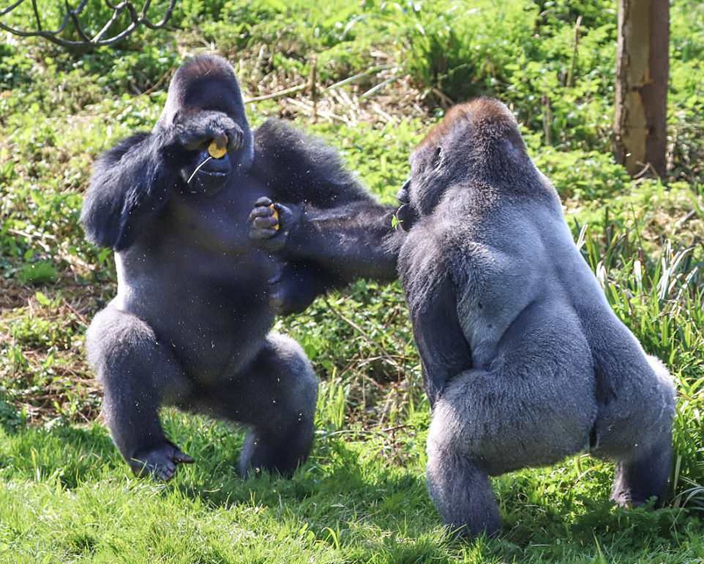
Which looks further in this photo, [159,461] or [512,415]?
[159,461]

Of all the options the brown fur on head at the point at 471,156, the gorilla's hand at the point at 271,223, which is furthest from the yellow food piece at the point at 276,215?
the brown fur on head at the point at 471,156

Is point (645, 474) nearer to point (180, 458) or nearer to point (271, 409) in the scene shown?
point (271, 409)

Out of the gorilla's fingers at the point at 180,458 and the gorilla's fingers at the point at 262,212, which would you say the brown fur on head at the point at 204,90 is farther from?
the gorilla's fingers at the point at 180,458

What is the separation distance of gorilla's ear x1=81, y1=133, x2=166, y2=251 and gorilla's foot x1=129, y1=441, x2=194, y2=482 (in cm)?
77

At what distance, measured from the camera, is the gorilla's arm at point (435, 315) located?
354 centimetres

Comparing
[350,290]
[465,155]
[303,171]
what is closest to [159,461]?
[303,171]

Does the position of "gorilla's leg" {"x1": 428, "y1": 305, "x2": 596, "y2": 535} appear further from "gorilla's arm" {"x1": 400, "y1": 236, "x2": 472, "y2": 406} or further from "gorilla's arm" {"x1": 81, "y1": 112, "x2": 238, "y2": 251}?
"gorilla's arm" {"x1": 81, "y1": 112, "x2": 238, "y2": 251}

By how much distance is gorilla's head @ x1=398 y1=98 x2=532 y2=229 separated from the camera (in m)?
3.69

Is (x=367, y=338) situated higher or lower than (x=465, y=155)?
lower

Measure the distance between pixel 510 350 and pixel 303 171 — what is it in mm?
1358

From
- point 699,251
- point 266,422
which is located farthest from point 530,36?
point 266,422

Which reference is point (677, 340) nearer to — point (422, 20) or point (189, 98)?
point (189, 98)

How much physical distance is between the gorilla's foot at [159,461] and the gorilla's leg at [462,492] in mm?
1007

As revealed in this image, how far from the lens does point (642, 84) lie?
6.54 m
